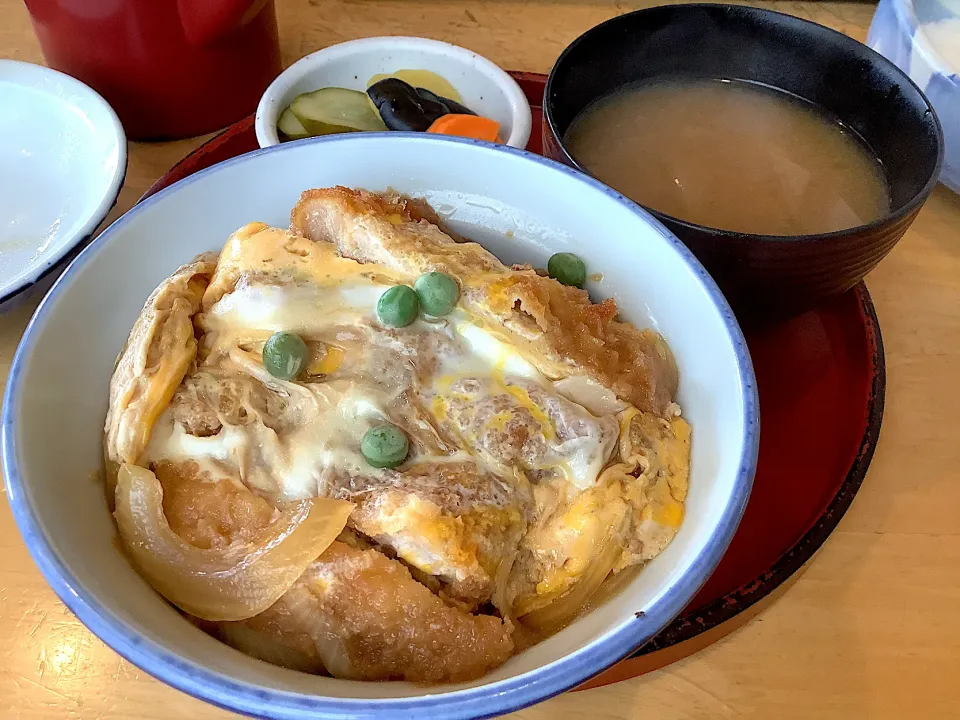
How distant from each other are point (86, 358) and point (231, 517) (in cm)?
34

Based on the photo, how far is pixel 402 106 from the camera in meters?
1.57

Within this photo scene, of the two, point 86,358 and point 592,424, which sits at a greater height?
point 592,424

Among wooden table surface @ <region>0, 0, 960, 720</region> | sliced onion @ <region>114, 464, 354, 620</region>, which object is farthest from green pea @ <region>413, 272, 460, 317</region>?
wooden table surface @ <region>0, 0, 960, 720</region>

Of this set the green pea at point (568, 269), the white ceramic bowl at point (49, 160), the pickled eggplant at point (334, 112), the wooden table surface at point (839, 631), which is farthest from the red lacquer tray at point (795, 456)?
the green pea at point (568, 269)

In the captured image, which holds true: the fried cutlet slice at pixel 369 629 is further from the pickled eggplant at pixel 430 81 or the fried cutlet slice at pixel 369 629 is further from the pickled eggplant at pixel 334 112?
the pickled eggplant at pixel 430 81

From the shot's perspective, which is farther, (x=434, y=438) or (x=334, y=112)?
(x=334, y=112)

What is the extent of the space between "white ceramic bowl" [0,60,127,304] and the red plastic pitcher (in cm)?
7

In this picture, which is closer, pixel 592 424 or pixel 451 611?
pixel 451 611

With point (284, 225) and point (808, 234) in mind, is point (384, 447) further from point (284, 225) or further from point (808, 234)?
point (808, 234)

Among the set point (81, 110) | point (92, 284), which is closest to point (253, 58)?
point (81, 110)

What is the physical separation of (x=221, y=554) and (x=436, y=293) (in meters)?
0.42

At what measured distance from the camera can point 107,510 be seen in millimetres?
943

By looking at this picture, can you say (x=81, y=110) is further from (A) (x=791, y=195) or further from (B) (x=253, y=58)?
(A) (x=791, y=195)

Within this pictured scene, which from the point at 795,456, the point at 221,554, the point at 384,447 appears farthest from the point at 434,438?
the point at 795,456
